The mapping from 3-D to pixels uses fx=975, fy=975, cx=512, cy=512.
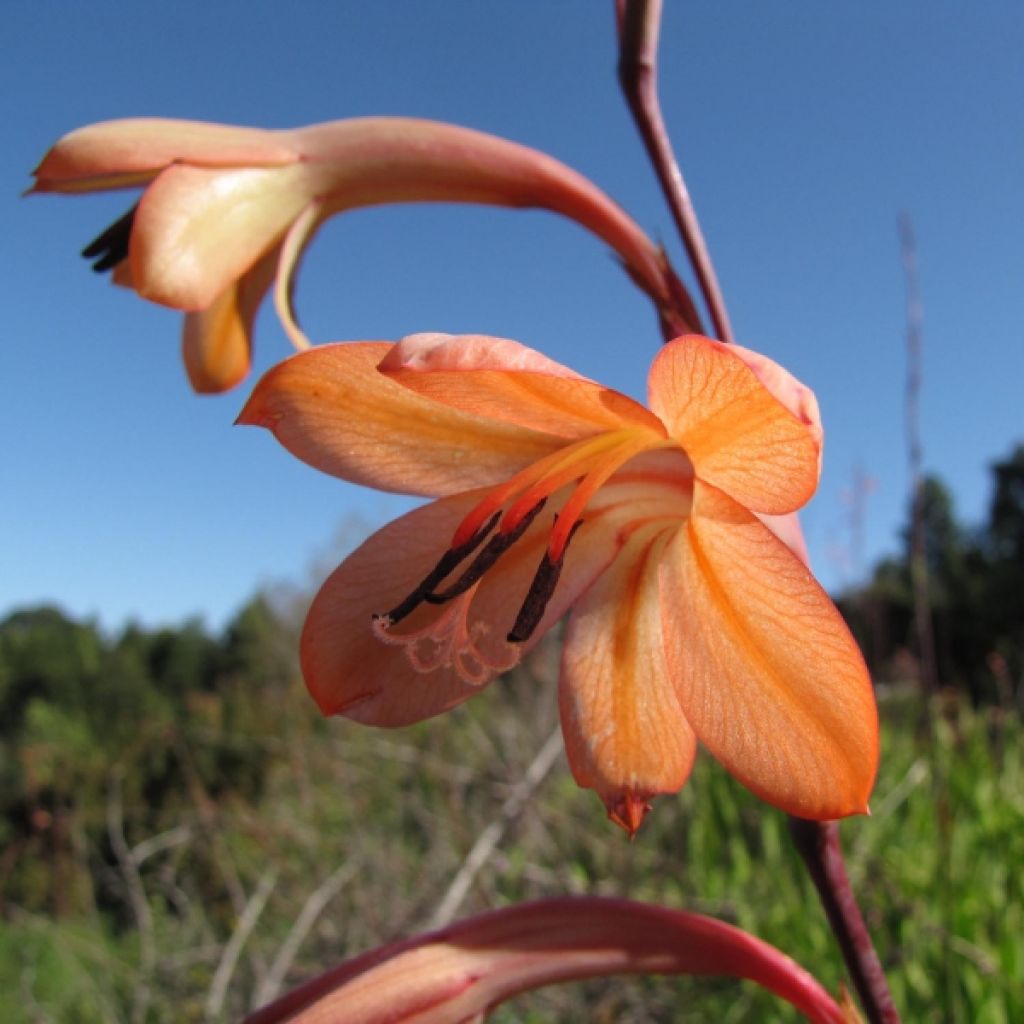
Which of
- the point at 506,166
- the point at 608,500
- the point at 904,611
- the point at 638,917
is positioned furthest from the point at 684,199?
the point at 904,611

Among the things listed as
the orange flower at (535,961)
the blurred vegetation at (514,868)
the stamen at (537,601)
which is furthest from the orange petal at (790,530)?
the blurred vegetation at (514,868)

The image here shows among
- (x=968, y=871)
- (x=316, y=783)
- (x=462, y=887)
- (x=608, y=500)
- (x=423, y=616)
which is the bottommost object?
(x=316, y=783)

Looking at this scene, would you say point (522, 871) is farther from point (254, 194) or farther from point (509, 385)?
point (509, 385)

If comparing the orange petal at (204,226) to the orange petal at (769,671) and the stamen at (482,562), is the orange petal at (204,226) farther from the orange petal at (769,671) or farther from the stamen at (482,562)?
the orange petal at (769,671)

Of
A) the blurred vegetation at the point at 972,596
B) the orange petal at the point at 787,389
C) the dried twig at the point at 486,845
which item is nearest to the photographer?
the orange petal at the point at 787,389

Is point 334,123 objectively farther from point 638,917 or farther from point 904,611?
point 904,611

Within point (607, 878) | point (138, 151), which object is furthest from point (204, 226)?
point (607, 878)
